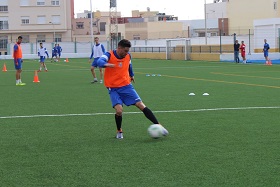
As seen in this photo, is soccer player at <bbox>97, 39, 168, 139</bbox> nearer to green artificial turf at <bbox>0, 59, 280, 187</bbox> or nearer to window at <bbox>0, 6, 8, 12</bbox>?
green artificial turf at <bbox>0, 59, 280, 187</bbox>

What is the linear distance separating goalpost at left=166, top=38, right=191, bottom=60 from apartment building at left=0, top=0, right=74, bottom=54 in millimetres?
38668

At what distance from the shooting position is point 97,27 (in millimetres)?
127812

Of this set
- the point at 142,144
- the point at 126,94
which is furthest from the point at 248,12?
the point at 142,144

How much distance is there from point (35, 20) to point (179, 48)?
145ft

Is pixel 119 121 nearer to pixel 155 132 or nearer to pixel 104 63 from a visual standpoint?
pixel 155 132

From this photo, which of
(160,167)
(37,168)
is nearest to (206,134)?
(160,167)

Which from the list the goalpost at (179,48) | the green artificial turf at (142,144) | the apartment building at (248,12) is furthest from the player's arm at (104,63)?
the apartment building at (248,12)

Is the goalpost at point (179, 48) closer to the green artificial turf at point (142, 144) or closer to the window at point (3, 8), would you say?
the green artificial turf at point (142, 144)

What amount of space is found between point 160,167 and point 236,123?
14.4 feet

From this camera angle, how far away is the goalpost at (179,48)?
56.1m

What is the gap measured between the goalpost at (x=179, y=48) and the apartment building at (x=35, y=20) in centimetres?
3867

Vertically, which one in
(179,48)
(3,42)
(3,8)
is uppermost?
(3,8)

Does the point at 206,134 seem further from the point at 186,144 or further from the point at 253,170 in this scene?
the point at 253,170

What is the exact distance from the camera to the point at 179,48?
193 ft
